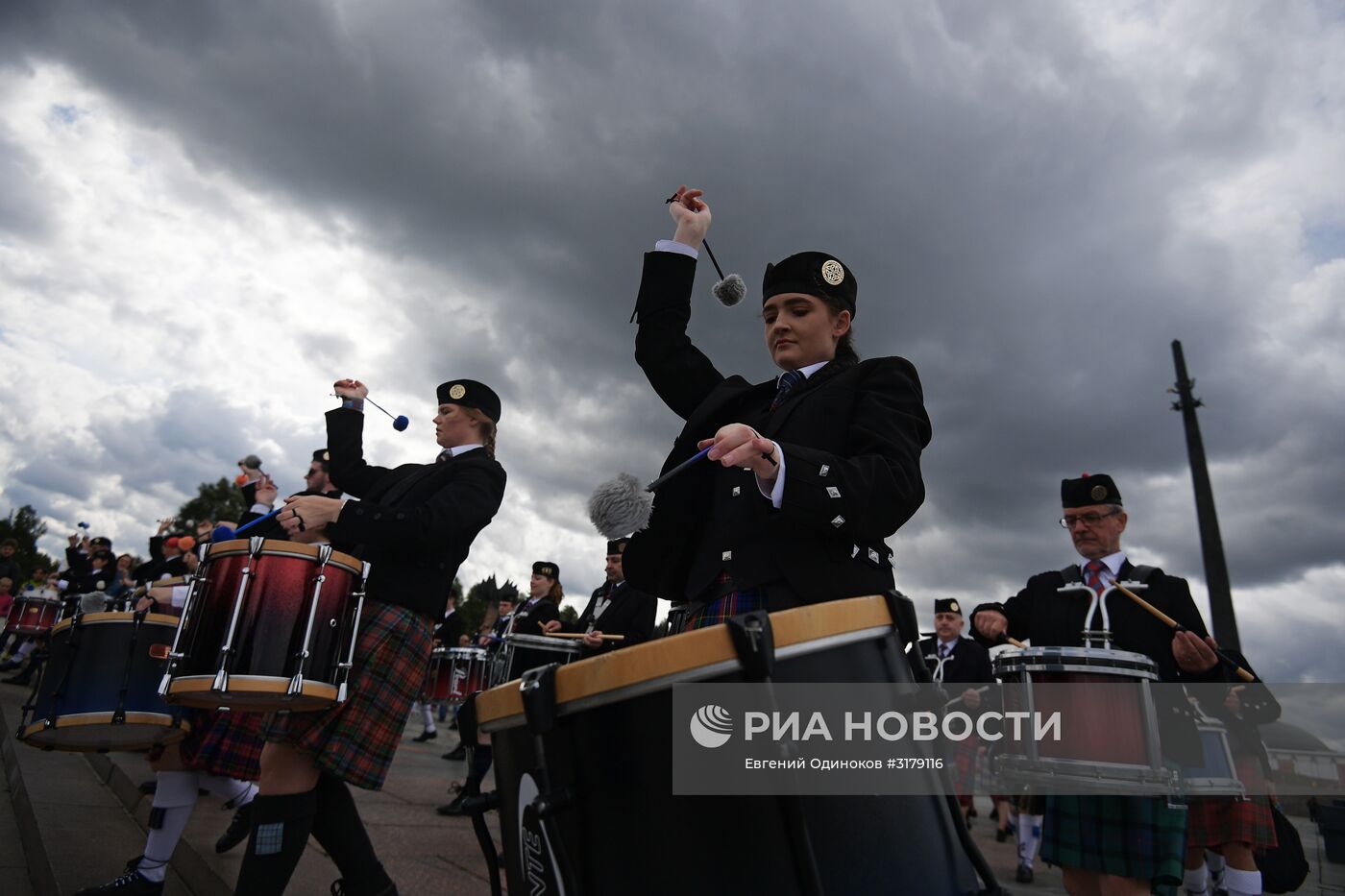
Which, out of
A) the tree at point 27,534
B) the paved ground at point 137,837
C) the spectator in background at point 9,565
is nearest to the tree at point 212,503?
the tree at point 27,534

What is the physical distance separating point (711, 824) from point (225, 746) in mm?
3324

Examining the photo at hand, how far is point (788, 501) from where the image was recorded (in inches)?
59.7

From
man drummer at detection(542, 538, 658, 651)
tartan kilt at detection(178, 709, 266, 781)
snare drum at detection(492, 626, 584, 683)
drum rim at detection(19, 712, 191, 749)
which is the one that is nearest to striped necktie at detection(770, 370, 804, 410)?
tartan kilt at detection(178, 709, 266, 781)

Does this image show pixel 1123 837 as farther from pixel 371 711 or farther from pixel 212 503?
pixel 212 503

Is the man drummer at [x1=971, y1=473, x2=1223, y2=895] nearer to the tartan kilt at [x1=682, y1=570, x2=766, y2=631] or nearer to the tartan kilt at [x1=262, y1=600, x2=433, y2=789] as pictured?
the tartan kilt at [x1=682, y1=570, x2=766, y2=631]

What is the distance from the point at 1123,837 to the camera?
2945mm

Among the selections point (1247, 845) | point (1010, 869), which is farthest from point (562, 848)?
point (1010, 869)

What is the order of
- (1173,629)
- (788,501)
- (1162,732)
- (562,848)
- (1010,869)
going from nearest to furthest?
(562,848), (788,501), (1162,732), (1173,629), (1010,869)

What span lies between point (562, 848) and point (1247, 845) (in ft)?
13.5

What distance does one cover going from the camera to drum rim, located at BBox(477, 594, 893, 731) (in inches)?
41.6

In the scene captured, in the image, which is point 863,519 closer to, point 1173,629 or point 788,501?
point 788,501

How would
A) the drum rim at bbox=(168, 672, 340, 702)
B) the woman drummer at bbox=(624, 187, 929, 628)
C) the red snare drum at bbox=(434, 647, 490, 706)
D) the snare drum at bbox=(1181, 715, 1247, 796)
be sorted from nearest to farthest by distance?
the woman drummer at bbox=(624, 187, 929, 628) < the drum rim at bbox=(168, 672, 340, 702) < the snare drum at bbox=(1181, 715, 1247, 796) < the red snare drum at bbox=(434, 647, 490, 706)

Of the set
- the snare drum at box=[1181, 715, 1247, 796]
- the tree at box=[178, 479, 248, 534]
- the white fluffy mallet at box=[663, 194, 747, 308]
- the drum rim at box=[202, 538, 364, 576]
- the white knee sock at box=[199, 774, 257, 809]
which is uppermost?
the tree at box=[178, 479, 248, 534]

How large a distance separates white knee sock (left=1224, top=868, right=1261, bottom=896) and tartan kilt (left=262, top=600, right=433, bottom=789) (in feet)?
13.0
